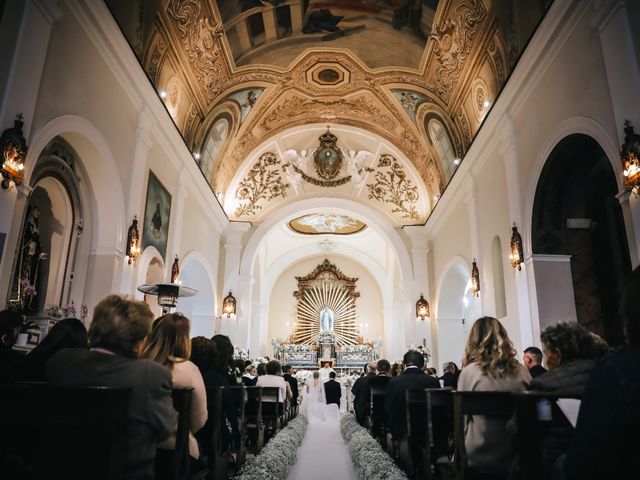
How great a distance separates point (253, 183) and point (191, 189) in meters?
3.64

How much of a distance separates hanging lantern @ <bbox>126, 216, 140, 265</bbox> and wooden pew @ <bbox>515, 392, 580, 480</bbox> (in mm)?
6271

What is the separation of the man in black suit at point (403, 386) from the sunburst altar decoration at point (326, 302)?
16373mm

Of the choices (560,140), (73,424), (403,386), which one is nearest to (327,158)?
(560,140)

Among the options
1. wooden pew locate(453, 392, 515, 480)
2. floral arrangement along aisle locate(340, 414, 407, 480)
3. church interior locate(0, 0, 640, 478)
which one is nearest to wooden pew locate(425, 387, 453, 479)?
floral arrangement along aisle locate(340, 414, 407, 480)

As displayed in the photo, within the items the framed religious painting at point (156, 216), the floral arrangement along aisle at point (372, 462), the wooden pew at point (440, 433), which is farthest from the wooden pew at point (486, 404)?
the framed religious painting at point (156, 216)

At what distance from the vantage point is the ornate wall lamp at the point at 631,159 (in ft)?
14.6

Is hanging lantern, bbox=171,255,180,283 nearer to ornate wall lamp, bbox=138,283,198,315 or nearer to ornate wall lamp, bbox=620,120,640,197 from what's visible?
ornate wall lamp, bbox=138,283,198,315

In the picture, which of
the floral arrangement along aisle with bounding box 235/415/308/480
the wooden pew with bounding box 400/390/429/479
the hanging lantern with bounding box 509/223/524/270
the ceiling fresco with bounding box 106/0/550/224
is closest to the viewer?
the floral arrangement along aisle with bounding box 235/415/308/480

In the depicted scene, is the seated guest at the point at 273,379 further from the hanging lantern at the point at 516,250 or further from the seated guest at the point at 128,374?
the seated guest at the point at 128,374

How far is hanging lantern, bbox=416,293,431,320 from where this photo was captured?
13.3 metres

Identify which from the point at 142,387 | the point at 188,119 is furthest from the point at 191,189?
the point at 142,387

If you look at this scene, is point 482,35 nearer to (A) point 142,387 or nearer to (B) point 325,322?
(A) point 142,387

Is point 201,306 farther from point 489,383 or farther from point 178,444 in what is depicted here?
point 489,383

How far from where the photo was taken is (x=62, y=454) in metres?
2.06
